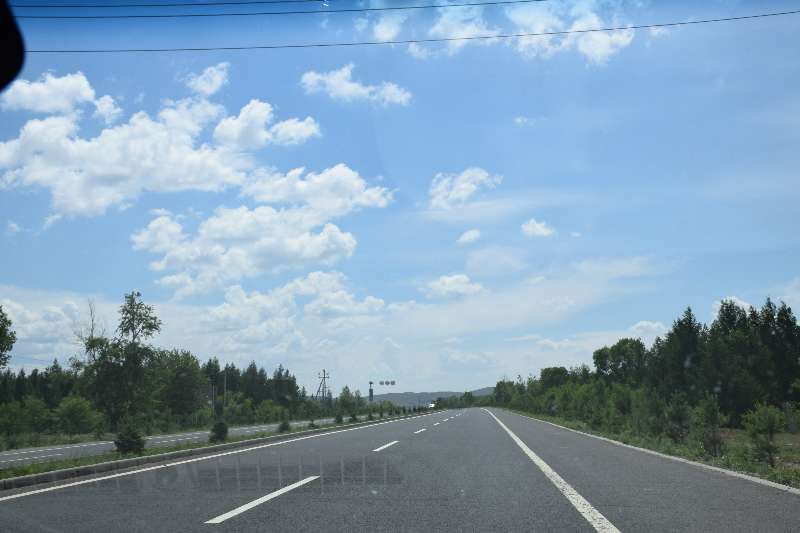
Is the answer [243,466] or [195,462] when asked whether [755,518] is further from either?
[195,462]

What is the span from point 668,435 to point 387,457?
13430 mm

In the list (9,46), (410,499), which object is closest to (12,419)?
(410,499)

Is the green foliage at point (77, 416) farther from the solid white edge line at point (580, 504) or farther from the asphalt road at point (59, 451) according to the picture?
the solid white edge line at point (580, 504)

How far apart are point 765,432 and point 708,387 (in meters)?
62.3

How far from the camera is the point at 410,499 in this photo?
947cm

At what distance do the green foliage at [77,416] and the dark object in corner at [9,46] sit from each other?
190ft

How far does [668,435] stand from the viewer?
2494cm

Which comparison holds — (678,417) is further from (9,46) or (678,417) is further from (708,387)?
(708,387)

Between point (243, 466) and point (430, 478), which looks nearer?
point (430, 478)

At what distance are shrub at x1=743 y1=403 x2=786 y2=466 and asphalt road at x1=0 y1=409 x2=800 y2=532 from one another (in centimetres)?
450

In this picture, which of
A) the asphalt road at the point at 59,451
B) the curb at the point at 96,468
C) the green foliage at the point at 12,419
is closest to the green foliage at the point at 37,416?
the green foliage at the point at 12,419

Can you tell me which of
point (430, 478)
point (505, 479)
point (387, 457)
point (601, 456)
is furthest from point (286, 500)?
point (601, 456)

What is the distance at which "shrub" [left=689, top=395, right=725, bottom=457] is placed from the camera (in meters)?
17.9

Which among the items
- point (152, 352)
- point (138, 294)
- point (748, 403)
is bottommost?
point (748, 403)
